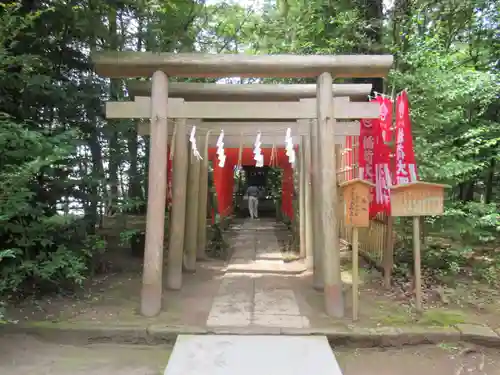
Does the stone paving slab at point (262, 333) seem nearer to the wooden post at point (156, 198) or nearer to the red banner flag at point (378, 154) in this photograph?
the wooden post at point (156, 198)

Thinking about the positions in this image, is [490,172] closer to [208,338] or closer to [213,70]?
[213,70]

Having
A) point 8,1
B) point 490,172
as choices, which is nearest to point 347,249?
point 490,172

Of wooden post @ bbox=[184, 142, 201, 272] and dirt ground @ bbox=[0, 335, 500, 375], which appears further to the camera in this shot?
wooden post @ bbox=[184, 142, 201, 272]

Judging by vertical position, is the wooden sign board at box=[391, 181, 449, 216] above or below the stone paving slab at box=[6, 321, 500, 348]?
above

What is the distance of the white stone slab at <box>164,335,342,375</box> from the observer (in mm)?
3588

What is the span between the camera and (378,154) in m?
6.29

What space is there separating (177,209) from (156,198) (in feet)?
3.11

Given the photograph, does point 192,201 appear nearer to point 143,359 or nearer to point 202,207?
point 202,207

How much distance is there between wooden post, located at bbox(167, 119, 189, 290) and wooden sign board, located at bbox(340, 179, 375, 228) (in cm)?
255

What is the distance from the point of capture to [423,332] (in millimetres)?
4426

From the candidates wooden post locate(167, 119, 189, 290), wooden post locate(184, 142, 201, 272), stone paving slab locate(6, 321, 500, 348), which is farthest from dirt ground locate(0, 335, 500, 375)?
wooden post locate(184, 142, 201, 272)

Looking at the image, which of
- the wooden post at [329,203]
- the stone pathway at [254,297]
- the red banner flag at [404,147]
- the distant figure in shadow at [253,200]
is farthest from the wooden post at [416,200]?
the distant figure in shadow at [253,200]

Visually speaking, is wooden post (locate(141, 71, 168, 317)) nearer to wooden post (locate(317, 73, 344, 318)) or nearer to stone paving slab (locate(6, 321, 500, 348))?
stone paving slab (locate(6, 321, 500, 348))

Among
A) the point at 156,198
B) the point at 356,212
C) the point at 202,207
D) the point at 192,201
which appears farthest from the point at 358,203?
the point at 202,207
